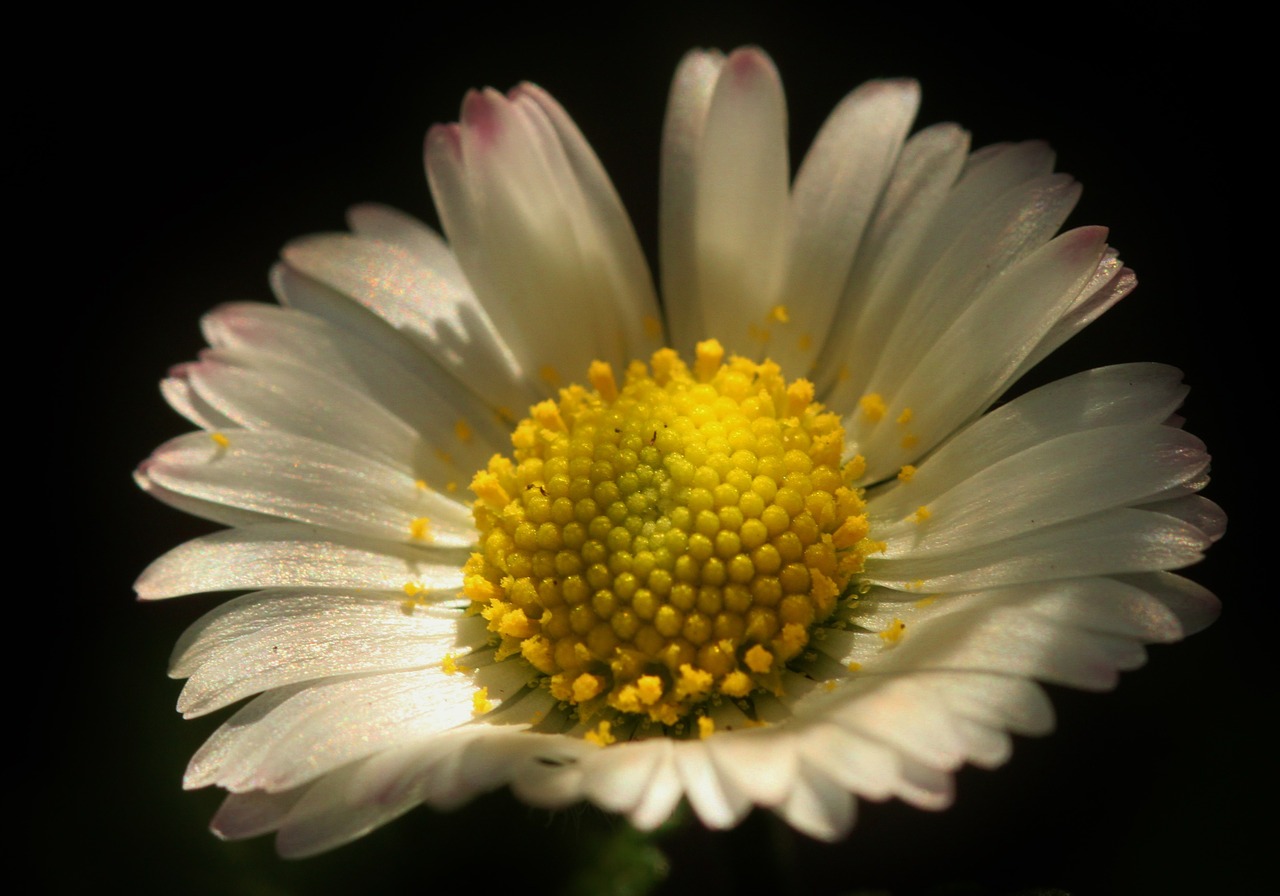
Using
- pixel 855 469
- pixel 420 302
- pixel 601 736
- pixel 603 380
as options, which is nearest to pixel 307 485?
pixel 420 302

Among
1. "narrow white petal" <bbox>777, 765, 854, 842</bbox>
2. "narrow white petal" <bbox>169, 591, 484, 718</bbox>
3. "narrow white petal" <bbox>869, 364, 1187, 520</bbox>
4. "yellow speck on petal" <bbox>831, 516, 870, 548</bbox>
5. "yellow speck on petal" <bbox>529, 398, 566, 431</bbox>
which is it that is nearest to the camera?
"narrow white petal" <bbox>777, 765, 854, 842</bbox>

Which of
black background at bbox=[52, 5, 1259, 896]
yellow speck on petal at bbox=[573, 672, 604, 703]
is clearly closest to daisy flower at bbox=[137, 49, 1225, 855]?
yellow speck on petal at bbox=[573, 672, 604, 703]

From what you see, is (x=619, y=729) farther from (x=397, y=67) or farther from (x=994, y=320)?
(x=397, y=67)

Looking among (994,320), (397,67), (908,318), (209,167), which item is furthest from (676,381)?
(209,167)

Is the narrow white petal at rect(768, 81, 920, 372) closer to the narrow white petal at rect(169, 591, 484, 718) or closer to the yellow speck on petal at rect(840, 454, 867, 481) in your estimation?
the yellow speck on petal at rect(840, 454, 867, 481)

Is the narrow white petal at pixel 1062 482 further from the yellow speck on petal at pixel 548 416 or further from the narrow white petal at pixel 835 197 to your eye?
the yellow speck on petal at pixel 548 416

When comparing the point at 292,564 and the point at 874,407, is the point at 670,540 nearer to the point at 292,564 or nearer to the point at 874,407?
the point at 874,407
